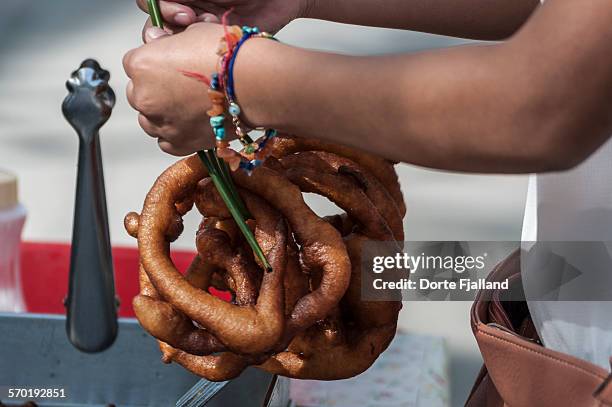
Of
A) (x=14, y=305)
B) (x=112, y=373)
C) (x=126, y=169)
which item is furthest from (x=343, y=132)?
(x=126, y=169)

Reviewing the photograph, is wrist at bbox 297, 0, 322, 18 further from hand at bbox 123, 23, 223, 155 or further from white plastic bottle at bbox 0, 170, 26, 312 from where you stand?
white plastic bottle at bbox 0, 170, 26, 312

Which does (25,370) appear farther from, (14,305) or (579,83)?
(579,83)

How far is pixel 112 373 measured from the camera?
1.19m

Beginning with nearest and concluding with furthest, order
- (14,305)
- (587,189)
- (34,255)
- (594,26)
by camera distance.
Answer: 1. (594,26)
2. (587,189)
3. (14,305)
4. (34,255)

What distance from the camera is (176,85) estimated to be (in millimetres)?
708

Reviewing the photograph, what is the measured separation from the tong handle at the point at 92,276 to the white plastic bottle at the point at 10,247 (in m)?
0.66

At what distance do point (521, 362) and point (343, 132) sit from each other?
28cm

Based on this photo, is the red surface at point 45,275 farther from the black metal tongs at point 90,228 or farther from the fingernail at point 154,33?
the fingernail at point 154,33

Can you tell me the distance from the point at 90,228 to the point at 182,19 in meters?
0.23

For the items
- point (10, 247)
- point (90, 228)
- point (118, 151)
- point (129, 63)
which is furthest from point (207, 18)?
point (118, 151)

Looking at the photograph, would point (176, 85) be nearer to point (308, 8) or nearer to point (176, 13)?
point (176, 13)

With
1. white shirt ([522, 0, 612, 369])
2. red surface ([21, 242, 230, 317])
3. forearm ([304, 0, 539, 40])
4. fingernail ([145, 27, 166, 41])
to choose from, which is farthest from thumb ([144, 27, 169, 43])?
red surface ([21, 242, 230, 317])

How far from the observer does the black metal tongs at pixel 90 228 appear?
83 centimetres

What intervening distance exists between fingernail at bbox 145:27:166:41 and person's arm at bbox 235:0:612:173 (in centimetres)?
15
